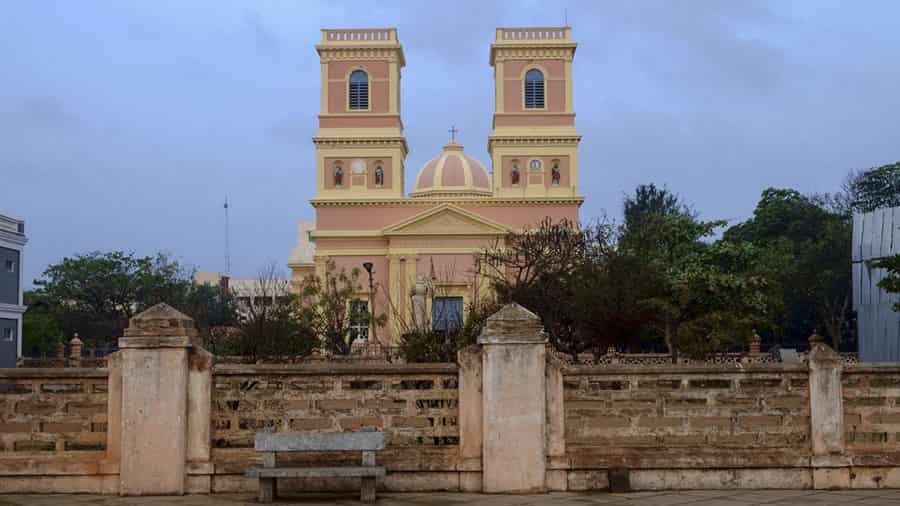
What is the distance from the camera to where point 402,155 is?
56.8 m

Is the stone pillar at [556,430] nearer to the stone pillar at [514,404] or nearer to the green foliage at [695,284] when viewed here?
the stone pillar at [514,404]

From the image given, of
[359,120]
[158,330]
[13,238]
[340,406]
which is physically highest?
[359,120]

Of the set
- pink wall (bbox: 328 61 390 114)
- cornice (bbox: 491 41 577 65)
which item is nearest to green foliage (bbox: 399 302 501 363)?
pink wall (bbox: 328 61 390 114)

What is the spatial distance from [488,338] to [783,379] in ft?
9.94

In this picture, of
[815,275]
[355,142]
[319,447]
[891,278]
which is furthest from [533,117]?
[319,447]

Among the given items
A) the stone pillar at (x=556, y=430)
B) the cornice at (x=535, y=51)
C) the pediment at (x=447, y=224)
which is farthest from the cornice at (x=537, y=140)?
the stone pillar at (x=556, y=430)

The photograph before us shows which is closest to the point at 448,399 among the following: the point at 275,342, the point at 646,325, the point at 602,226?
the point at 275,342

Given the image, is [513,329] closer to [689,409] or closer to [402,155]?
[689,409]

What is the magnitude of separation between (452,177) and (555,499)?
158 feet

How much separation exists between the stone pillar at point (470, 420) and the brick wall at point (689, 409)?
896 mm

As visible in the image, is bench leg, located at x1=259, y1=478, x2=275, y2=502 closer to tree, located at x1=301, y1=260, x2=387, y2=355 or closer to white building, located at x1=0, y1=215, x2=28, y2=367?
tree, located at x1=301, y1=260, x2=387, y2=355

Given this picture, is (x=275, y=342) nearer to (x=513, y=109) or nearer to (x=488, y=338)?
(x=488, y=338)

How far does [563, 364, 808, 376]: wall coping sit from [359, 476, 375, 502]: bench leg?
223 centimetres

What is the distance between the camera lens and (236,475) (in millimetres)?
10672
